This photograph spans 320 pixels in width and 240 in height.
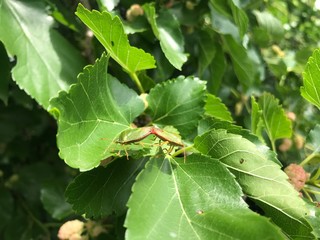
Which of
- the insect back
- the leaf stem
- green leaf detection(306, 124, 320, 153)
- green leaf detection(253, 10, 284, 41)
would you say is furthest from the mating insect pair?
green leaf detection(253, 10, 284, 41)

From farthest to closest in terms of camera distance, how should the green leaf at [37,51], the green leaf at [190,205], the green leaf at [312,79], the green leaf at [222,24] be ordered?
the green leaf at [222,24] → the green leaf at [37,51] → the green leaf at [312,79] → the green leaf at [190,205]

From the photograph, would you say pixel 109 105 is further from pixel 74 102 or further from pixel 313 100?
pixel 313 100

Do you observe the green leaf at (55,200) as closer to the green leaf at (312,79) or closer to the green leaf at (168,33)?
the green leaf at (168,33)

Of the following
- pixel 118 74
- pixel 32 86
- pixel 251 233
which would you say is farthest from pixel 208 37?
pixel 251 233

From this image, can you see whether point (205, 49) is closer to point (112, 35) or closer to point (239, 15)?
point (239, 15)

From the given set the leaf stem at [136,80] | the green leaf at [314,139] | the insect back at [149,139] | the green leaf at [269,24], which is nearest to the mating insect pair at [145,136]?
the insect back at [149,139]
